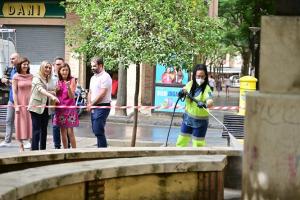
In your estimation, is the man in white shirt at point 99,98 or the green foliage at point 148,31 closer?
the man in white shirt at point 99,98

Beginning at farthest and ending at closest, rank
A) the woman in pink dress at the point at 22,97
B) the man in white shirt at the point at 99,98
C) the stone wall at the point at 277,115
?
the woman in pink dress at the point at 22,97 → the man in white shirt at the point at 99,98 → the stone wall at the point at 277,115

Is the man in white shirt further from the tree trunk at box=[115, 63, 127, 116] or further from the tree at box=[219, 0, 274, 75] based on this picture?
the tree at box=[219, 0, 274, 75]

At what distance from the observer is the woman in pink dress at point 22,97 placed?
1067cm

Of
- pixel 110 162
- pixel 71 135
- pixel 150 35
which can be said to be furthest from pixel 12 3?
A: pixel 110 162

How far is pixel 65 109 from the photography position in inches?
407

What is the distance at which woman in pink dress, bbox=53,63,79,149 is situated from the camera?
1031 centimetres

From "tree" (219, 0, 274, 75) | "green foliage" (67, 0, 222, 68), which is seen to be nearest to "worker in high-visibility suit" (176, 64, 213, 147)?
"green foliage" (67, 0, 222, 68)

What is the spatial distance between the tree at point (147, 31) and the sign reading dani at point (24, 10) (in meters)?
12.7

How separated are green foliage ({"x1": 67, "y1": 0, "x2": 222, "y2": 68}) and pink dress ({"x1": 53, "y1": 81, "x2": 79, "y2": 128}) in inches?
67.3

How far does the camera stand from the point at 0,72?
18.9 metres

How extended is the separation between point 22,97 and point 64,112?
99 cm

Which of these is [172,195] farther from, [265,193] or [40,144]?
[40,144]

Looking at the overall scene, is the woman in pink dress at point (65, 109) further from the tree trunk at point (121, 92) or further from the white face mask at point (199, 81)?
the tree trunk at point (121, 92)

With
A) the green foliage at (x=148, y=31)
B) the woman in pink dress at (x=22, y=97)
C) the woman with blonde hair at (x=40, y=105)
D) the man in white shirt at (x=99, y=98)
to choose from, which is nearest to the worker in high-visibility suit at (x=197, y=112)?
the man in white shirt at (x=99, y=98)
